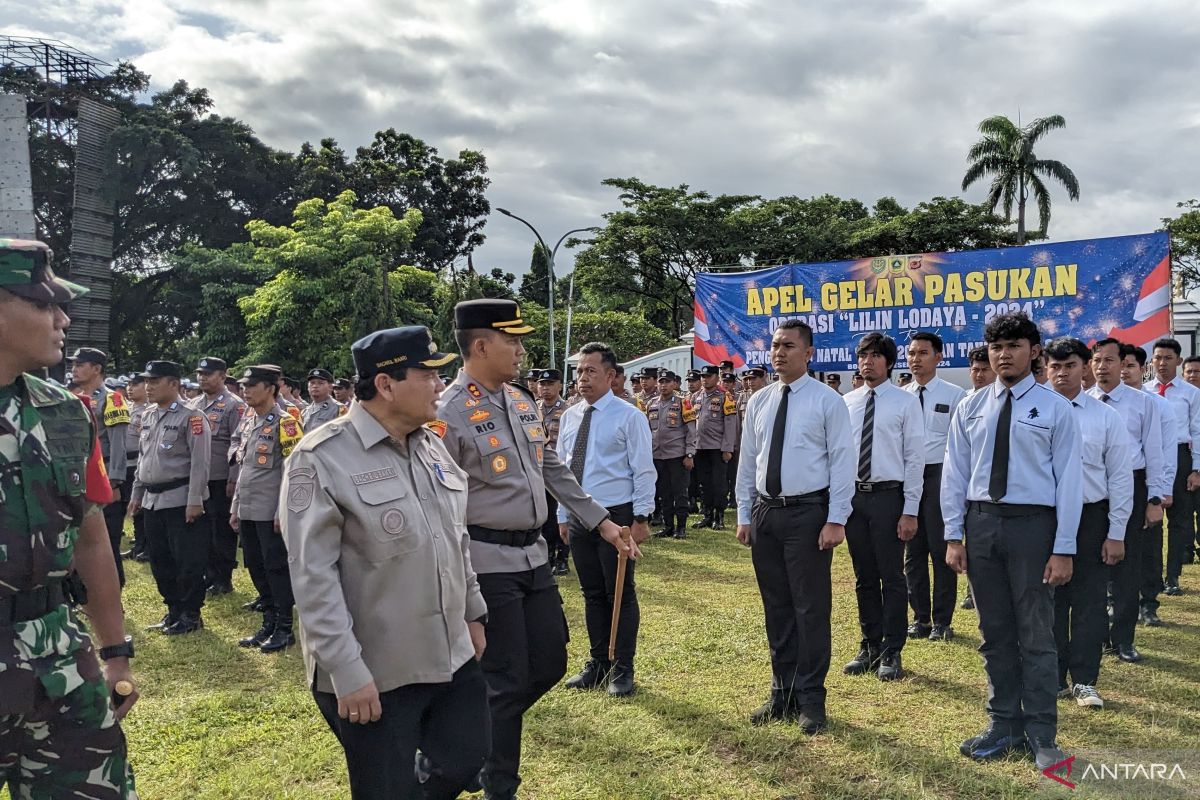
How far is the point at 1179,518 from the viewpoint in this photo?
8.09m

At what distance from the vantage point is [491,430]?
375 cm

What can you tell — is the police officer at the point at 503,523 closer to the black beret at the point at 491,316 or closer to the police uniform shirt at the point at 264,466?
the black beret at the point at 491,316

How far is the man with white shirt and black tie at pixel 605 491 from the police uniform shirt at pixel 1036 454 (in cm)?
203

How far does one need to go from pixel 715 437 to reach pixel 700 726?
29.6ft

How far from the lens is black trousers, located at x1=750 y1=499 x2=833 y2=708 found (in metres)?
4.77

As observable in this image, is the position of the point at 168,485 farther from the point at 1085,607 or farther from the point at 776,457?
the point at 1085,607

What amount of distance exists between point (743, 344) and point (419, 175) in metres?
27.8

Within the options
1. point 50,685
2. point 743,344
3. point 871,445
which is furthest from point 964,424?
point 743,344

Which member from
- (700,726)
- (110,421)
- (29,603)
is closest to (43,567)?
(29,603)

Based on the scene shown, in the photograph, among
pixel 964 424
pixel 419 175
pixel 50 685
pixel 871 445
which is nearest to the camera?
pixel 50 685

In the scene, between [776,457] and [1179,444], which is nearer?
[776,457]

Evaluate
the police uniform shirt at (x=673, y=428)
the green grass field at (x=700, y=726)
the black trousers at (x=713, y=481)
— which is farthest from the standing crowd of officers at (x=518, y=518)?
the black trousers at (x=713, y=481)

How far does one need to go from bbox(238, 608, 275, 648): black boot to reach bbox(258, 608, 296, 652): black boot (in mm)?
75

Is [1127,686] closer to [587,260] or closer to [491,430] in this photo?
[491,430]
